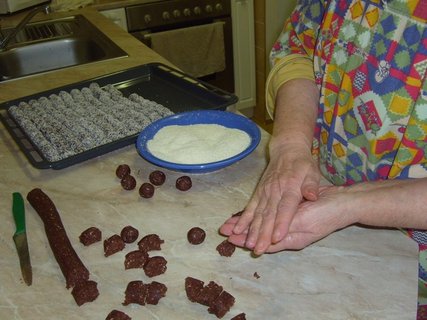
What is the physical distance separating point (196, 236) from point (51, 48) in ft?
4.52

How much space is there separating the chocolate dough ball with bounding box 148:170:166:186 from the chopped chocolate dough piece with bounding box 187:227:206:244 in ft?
0.62

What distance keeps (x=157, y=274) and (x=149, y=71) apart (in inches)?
32.5

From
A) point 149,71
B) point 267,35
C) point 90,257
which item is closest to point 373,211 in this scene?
point 90,257

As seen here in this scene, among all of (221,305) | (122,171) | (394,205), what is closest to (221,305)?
(221,305)

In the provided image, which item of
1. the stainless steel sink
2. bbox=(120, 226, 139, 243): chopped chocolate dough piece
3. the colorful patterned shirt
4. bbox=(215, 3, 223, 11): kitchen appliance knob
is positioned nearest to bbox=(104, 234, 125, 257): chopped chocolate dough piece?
bbox=(120, 226, 139, 243): chopped chocolate dough piece

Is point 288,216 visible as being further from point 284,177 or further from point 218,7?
point 218,7

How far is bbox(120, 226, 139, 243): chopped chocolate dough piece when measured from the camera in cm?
81

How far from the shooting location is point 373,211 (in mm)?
727

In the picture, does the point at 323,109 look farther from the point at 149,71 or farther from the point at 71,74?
the point at 71,74

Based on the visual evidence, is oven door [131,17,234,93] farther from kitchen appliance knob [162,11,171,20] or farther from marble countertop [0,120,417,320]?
marble countertop [0,120,417,320]

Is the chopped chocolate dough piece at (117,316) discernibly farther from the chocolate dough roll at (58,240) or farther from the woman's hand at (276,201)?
the woman's hand at (276,201)

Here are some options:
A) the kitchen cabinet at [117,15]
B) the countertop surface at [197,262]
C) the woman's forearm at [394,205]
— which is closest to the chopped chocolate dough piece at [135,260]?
the countertop surface at [197,262]

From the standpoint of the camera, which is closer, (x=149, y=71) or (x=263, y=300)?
(x=263, y=300)

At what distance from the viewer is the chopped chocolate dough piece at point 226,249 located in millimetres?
777
